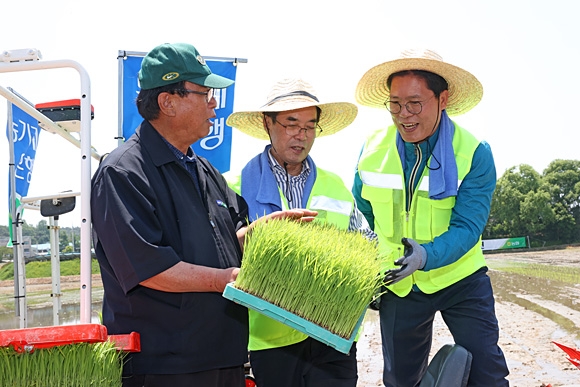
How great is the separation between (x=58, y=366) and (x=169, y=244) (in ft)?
1.96

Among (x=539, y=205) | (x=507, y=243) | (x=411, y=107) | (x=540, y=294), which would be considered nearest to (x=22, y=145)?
(x=411, y=107)

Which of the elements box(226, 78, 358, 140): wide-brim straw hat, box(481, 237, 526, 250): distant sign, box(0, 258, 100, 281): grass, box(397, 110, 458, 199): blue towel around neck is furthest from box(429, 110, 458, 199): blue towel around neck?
box(481, 237, 526, 250): distant sign

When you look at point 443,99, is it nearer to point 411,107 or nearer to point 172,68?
point 411,107

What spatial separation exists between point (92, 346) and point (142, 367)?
265 millimetres

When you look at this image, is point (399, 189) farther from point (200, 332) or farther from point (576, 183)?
point (576, 183)

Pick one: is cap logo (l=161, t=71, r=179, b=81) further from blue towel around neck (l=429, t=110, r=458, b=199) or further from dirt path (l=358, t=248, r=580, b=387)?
dirt path (l=358, t=248, r=580, b=387)

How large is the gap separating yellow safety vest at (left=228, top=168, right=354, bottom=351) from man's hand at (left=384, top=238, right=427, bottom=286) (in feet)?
1.28

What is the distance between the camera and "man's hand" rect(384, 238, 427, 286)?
3.01 meters

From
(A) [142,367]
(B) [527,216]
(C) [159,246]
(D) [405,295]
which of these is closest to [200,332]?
(A) [142,367]

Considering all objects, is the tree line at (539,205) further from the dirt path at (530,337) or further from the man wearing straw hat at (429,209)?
the man wearing straw hat at (429,209)

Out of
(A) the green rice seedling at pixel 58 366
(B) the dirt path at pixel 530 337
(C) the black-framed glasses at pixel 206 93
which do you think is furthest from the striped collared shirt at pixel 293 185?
(B) the dirt path at pixel 530 337

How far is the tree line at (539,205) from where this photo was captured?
210 feet

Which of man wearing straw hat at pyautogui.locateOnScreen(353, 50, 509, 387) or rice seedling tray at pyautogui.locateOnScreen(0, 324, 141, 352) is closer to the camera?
rice seedling tray at pyautogui.locateOnScreen(0, 324, 141, 352)

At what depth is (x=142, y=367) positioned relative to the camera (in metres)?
A: 2.38
